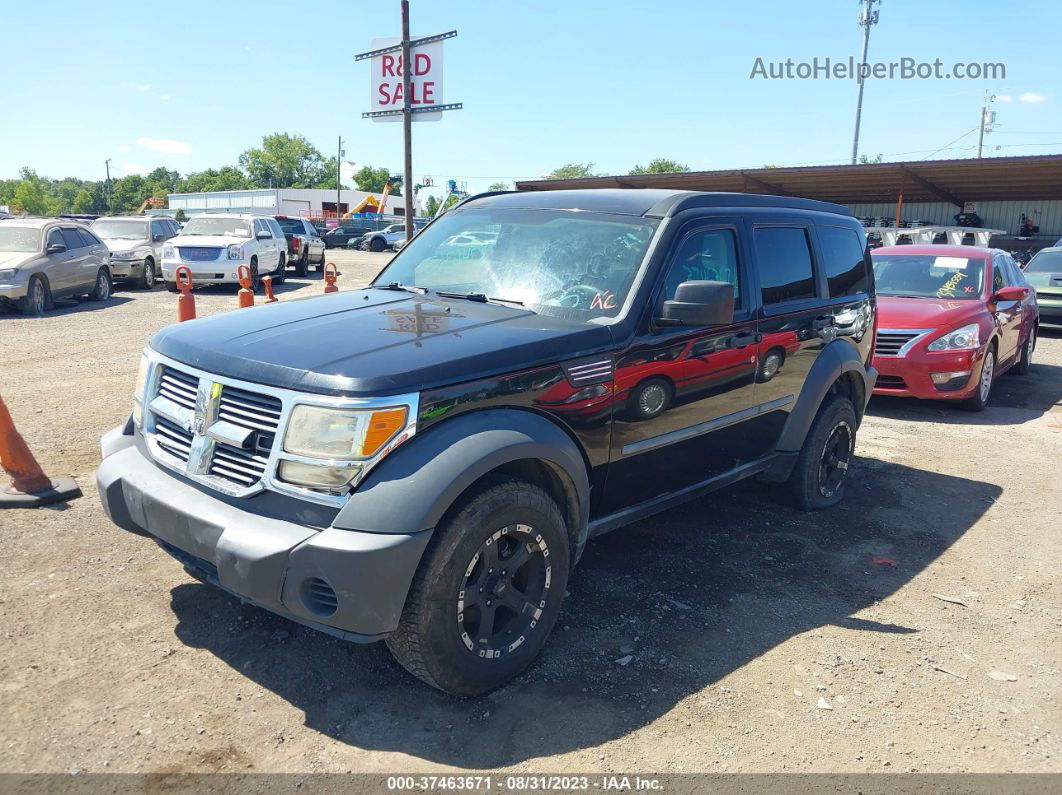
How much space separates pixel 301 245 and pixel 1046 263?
18361mm

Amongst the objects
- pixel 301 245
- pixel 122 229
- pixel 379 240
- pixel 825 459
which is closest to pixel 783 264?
pixel 825 459

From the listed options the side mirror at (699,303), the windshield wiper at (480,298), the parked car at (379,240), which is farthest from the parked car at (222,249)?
the parked car at (379,240)

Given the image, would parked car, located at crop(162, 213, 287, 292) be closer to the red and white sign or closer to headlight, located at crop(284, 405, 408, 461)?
the red and white sign

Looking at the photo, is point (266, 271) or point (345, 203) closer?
point (266, 271)

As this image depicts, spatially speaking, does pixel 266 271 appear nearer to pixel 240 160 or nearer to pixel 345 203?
pixel 345 203

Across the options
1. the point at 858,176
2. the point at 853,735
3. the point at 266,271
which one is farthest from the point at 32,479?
the point at 858,176

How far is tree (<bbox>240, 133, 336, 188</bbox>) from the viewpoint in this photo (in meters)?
129

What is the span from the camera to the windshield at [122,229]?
64.4 feet

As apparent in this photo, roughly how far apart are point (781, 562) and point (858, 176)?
2533 centimetres

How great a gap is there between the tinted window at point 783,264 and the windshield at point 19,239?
46.3 ft

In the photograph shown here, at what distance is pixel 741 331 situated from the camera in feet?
14.4

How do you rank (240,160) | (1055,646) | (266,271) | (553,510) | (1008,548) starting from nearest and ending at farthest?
(553,510), (1055,646), (1008,548), (266,271), (240,160)

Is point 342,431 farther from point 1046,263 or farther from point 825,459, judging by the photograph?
point 1046,263

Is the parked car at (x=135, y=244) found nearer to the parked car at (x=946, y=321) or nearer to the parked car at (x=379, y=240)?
the parked car at (x=946, y=321)
